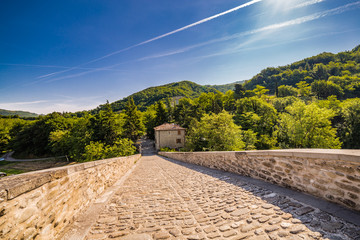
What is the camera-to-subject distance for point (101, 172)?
4.66 metres

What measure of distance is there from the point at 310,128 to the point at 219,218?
2403 centimetres

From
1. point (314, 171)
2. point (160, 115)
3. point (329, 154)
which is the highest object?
point (160, 115)

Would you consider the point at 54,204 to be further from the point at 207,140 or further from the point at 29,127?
the point at 29,127

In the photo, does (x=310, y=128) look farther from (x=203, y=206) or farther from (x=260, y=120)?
(x=203, y=206)

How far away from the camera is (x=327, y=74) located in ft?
264

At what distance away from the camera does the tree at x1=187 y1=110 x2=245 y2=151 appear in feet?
65.2

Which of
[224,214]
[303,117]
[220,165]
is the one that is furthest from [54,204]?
[303,117]

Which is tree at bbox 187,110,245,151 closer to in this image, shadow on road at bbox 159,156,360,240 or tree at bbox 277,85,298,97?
shadow on road at bbox 159,156,360,240

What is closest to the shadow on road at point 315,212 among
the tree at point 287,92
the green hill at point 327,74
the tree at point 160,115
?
the tree at point 160,115

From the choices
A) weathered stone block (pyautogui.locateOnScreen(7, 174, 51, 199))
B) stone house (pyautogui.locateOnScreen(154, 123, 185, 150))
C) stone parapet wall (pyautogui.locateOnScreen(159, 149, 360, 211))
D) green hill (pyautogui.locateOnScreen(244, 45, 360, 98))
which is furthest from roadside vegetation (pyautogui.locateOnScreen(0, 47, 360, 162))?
weathered stone block (pyautogui.locateOnScreen(7, 174, 51, 199))

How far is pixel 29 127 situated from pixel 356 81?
12501 centimetres

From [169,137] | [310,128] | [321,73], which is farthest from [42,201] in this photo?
[321,73]

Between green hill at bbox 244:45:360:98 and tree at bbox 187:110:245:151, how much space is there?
201ft

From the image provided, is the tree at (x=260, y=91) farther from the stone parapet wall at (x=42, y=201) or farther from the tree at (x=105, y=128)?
the stone parapet wall at (x=42, y=201)
